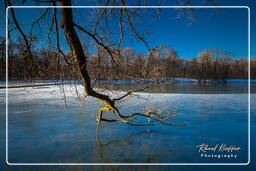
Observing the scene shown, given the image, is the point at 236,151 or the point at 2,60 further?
the point at 236,151

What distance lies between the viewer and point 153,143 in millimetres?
4188

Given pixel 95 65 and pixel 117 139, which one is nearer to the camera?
pixel 95 65

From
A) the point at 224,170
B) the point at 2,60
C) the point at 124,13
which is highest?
the point at 124,13

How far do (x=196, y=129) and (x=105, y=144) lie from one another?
256 centimetres

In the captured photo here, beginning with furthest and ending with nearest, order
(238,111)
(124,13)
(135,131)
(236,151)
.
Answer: (238,111)
(135,131)
(236,151)
(124,13)

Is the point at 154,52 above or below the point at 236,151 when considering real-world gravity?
above

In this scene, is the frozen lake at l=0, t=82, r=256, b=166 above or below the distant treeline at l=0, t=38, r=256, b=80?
below

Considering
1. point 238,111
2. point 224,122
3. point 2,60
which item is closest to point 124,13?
point 2,60

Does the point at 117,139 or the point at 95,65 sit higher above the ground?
the point at 95,65

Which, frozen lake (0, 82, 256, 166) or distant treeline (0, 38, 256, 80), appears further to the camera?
frozen lake (0, 82, 256, 166)

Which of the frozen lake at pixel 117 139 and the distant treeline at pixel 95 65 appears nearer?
the distant treeline at pixel 95 65

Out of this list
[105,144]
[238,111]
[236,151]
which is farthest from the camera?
[238,111]

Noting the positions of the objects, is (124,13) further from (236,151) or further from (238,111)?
(238,111)

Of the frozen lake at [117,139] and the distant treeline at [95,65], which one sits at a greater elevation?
the distant treeline at [95,65]
